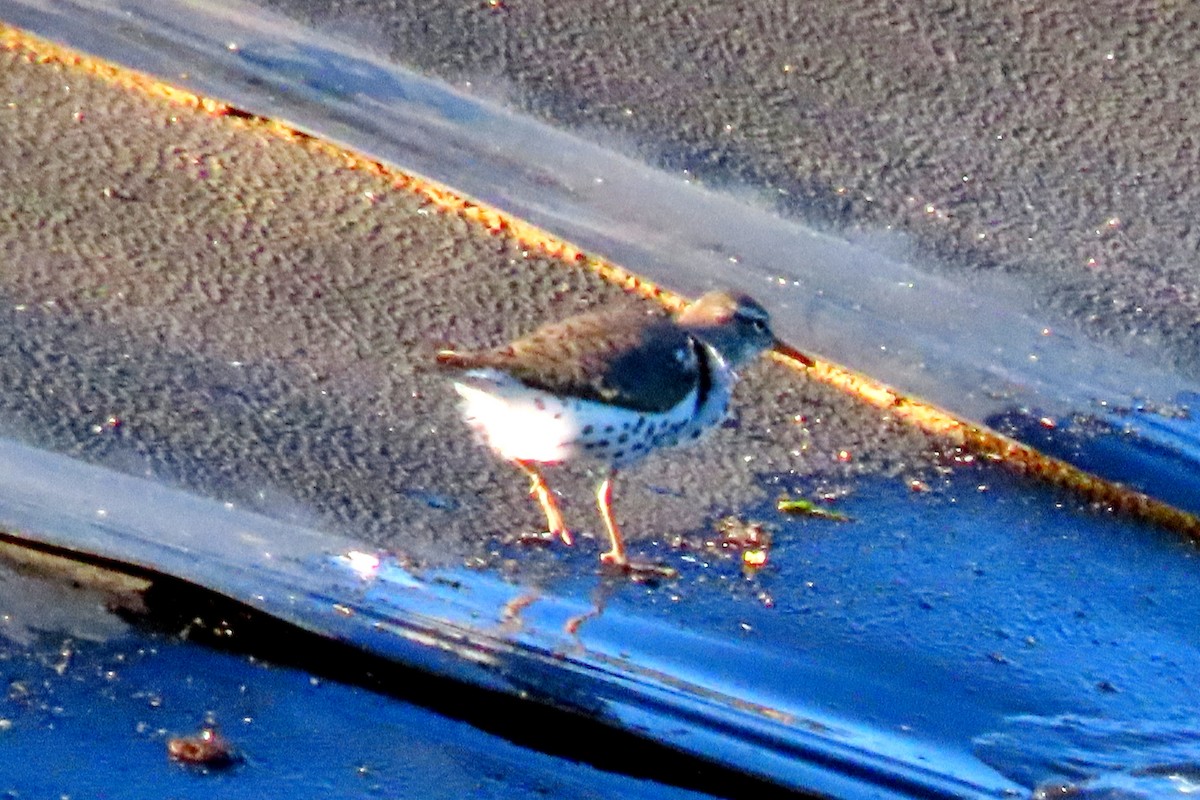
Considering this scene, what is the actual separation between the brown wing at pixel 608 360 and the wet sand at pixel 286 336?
0.16 metres

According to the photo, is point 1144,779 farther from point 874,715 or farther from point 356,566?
point 356,566

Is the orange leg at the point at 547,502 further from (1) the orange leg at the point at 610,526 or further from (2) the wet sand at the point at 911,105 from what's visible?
(2) the wet sand at the point at 911,105

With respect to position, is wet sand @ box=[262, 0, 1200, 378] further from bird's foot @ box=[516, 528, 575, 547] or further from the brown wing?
bird's foot @ box=[516, 528, 575, 547]

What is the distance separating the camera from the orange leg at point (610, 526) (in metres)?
3.80

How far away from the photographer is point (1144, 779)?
11.0ft

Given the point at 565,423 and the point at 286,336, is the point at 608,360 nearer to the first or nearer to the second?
the point at 565,423

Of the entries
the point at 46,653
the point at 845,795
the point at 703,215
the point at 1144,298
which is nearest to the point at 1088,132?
the point at 1144,298

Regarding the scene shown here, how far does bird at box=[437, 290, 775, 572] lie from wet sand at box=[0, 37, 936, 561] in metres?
0.07

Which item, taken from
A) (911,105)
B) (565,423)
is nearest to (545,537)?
(565,423)

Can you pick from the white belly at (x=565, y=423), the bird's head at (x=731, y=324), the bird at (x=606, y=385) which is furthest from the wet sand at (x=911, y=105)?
the white belly at (x=565, y=423)

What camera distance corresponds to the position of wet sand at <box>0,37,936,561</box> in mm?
3809

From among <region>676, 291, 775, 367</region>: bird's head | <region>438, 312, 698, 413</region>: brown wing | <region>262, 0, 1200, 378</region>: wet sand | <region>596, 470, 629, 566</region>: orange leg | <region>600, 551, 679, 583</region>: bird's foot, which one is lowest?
<region>600, 551, 679, 583</region>: bird's foot

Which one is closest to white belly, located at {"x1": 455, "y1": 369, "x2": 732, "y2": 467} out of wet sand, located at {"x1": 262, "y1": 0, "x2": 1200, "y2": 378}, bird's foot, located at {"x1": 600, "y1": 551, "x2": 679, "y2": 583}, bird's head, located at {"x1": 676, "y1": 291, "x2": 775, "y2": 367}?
bird's head, located at {"x1": 676, "y1": 291, "x2": 775, "y2": 367}

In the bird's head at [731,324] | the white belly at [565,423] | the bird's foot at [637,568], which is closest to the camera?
the bird's foot at [637,568]
